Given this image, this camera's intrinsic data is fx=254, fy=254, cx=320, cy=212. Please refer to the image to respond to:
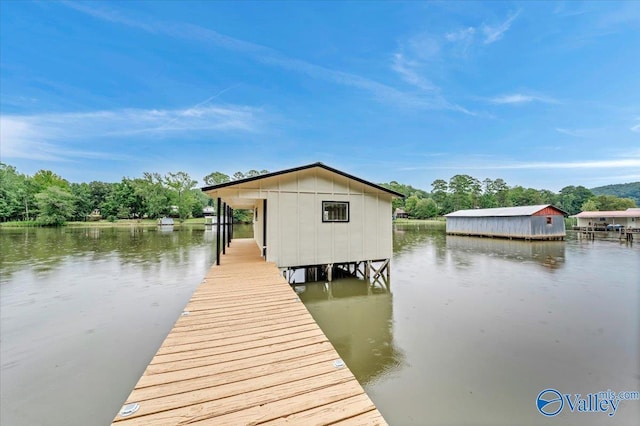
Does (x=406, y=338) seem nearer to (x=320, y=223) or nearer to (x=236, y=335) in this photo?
(x=236, y=335)

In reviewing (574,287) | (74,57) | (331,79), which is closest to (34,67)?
(74,57)

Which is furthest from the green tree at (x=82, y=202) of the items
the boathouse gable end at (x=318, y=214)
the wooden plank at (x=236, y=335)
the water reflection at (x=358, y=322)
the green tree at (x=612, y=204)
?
the green tree at (x=612, y=204)

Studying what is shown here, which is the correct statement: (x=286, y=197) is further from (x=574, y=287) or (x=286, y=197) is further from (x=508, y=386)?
(x=574, y=287)

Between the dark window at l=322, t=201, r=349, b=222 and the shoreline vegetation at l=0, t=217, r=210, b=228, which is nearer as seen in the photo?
the dark window at l=322, t=201, r=349, b=222

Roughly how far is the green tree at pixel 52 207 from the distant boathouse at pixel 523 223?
6356cm

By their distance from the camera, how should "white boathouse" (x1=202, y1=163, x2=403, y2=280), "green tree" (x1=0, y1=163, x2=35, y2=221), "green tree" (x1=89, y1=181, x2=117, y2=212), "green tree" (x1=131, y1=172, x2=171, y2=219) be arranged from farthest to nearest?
"green tree" (x1=89, y1=181, x2=117, y2=212) < "green tree" (x1=131, y1=172, x2=171, y2=219) < "green tree" (x1=0, y1=163, x2=35, y2=221) < "white boathouse" (x1=202, y1=163, x2=403, y2=280)

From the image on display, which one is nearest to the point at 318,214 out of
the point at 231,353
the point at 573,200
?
the point at 231,353

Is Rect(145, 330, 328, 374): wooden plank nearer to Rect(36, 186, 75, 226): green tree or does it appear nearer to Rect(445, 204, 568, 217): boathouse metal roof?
Rect(445, 204, 568, 217): boathouse metal roof

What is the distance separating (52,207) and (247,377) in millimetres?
60063

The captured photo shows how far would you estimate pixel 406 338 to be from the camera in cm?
561

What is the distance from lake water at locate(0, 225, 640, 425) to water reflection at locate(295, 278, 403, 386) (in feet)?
0.12

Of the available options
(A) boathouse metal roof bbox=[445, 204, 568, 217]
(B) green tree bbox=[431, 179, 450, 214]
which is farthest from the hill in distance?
(A) boathouse metal roof bbox=[445, 204, 568, 217]

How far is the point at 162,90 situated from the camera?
116 feet

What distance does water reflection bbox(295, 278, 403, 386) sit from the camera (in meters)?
4.64
